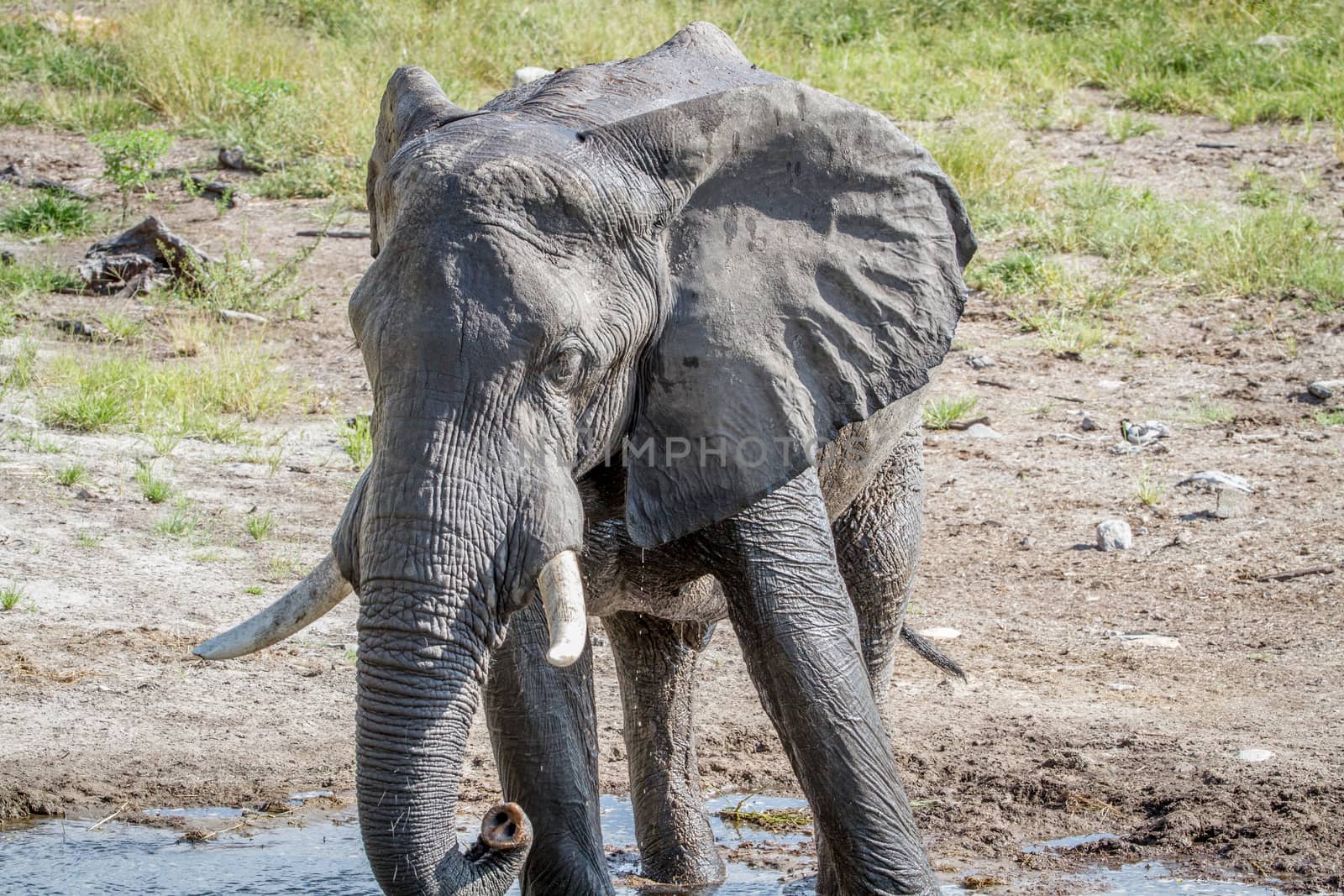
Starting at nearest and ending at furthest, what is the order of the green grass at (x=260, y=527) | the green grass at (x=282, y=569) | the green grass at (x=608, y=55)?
the green grass at (x=282, y=569) < the green grass at (x=260, y=527) < the green grass at (x=608, y=55)

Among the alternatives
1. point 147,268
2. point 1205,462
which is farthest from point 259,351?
point 1205,462

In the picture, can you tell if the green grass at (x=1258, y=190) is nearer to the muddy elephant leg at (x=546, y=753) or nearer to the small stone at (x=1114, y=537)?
the small stone at (x=1114, y=537)

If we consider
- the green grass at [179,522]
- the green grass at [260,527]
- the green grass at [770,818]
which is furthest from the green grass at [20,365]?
the green grass at [770,818]

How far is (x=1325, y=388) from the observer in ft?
29.3

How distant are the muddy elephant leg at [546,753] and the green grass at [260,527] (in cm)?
340

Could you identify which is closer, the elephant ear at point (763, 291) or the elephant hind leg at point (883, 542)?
the elephant ear at point (763, 291)

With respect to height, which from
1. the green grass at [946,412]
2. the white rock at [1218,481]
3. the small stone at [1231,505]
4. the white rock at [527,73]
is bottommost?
the small stone at [1231,505]

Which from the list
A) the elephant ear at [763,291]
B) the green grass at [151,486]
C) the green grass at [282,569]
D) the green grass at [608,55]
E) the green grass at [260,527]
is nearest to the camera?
the elephant ear at [763,291]

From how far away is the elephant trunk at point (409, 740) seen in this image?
130 inches

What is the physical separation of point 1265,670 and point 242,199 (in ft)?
24.4

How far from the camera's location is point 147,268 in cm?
1001

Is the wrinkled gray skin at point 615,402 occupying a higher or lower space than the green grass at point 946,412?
higher

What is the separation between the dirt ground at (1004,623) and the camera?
546 centimetres

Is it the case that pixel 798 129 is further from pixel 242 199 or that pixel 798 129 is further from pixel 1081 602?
pixel 242 199
